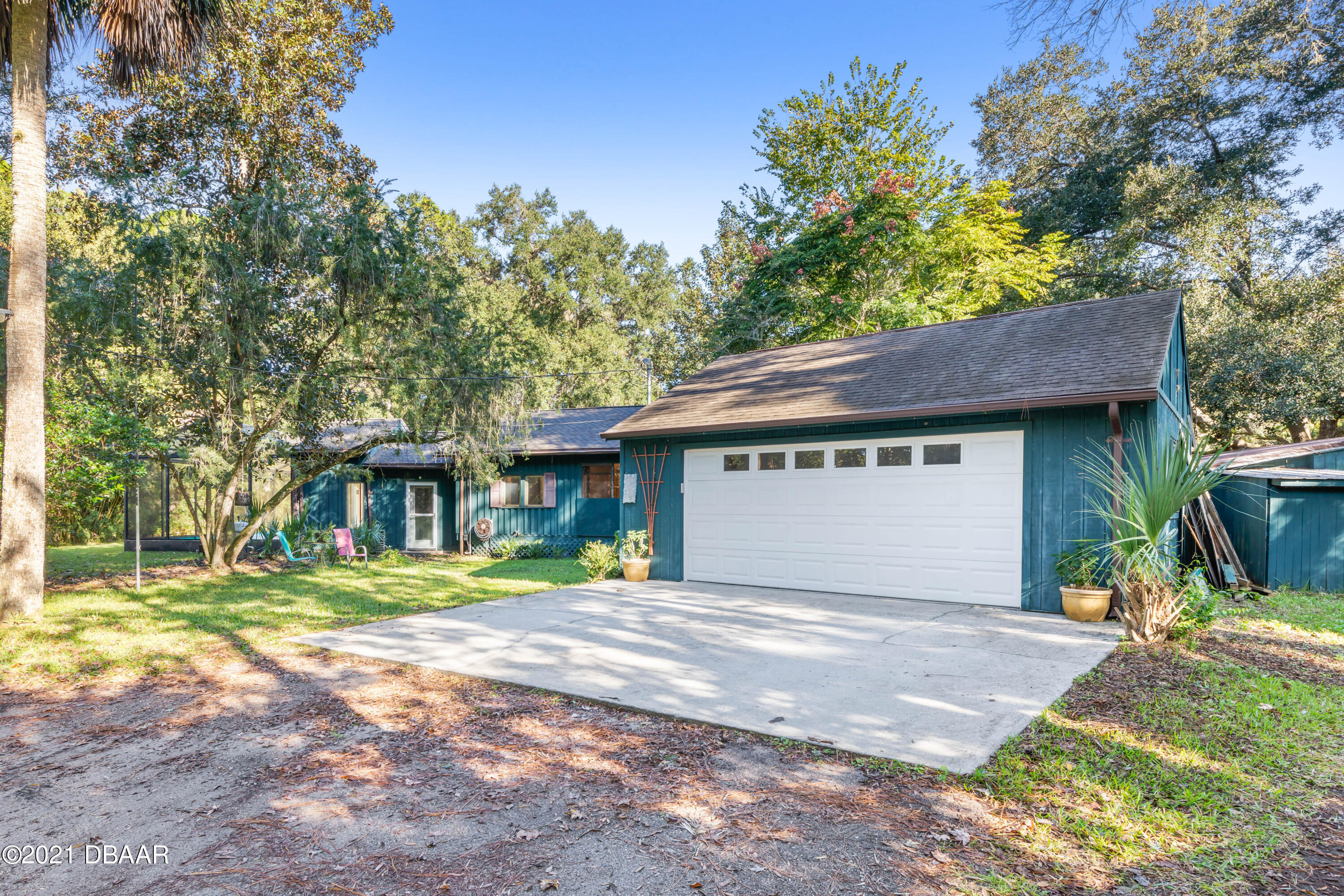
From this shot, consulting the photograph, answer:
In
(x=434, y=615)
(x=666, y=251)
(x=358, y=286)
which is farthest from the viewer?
(x=666, y=251)

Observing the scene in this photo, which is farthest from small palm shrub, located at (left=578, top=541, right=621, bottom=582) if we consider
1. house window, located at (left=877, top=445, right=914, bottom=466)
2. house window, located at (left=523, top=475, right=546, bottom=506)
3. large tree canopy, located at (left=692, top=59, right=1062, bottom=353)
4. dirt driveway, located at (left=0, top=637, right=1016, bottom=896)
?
large tree canopy, located at (left=692, top=59, right=1062, bottom=353)

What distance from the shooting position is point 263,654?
5.73m

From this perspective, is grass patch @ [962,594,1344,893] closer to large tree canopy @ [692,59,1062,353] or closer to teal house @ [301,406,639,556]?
teal house @ [301,406,639,556]


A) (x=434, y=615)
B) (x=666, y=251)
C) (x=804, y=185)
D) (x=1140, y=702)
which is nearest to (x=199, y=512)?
(x=434, y=615)

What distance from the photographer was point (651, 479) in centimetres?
1041

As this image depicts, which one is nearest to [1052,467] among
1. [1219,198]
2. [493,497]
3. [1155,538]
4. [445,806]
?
[1155,538]

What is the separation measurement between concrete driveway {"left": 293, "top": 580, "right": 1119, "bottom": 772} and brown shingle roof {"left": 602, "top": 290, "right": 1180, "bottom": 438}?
234 cm

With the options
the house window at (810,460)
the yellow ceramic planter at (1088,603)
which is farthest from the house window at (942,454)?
the yellow ceramic planter at (1088,603)

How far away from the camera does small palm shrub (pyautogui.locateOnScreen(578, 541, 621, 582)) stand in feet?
33.8

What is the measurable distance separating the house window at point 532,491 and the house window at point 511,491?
0.37 ft

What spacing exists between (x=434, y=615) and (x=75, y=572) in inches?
303

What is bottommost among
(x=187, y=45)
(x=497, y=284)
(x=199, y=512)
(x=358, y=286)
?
(x=199, y=512)

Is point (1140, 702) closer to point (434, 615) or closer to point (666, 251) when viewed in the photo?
point (434, 615)

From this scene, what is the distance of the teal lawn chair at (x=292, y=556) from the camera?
12175mm
